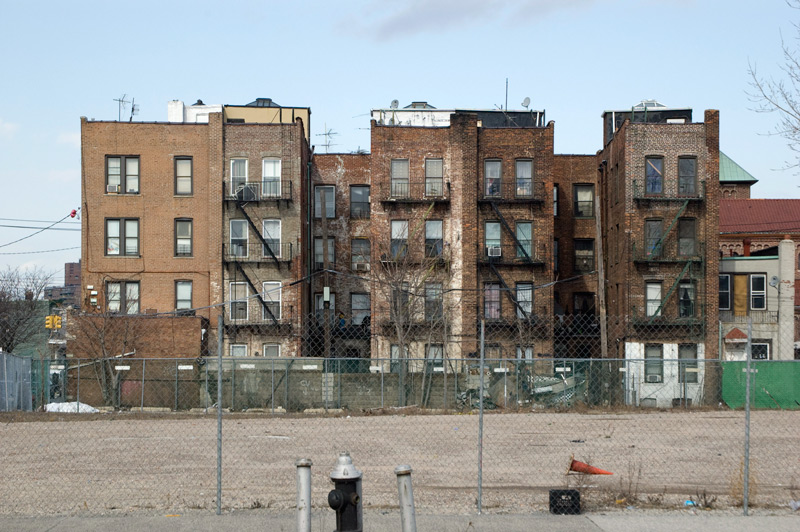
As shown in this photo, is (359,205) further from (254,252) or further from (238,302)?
(238,302)

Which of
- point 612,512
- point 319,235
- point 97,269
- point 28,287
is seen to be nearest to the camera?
point 612,512

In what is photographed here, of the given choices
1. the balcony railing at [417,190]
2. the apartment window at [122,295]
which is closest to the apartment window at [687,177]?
the balcony railing at [417,190]

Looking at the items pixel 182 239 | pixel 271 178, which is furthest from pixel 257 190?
pixel 182 239

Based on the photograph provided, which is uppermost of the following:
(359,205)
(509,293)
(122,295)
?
(359,205)

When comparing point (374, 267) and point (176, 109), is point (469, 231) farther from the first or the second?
point (176, 109)

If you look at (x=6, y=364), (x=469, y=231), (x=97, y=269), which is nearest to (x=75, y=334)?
(x=97, y=269)

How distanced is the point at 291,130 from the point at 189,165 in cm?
555

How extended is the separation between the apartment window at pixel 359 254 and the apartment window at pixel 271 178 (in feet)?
22.7

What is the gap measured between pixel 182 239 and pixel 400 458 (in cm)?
2868

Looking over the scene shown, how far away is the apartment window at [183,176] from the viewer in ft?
148

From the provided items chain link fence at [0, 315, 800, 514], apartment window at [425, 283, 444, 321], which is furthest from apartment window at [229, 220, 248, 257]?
apartment window at [425, 283, 444, 321]

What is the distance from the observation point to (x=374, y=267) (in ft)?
151

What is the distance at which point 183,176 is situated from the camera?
45.3 meters

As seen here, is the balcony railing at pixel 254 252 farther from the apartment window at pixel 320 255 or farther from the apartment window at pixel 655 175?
the apartment window at pixel 655 175
